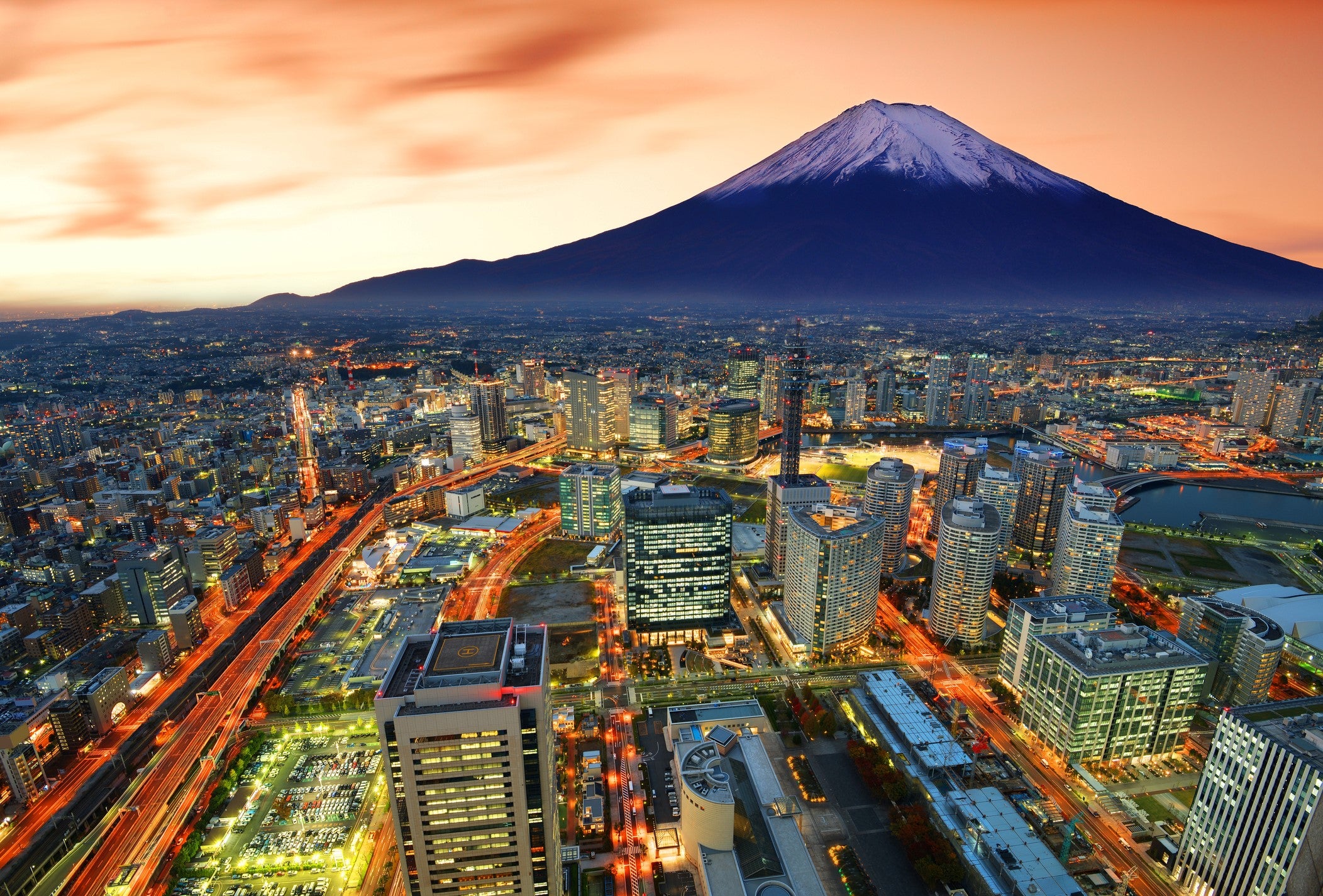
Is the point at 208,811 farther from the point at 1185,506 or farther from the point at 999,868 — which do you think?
the point at 1185,506

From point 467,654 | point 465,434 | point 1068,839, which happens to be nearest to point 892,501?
point 1068,839

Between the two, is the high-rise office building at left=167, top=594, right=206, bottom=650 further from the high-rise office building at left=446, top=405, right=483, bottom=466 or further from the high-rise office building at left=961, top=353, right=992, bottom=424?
the high-rise office building at left=961, top=353, right=992, bottom=424

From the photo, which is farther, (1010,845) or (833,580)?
(833,580)

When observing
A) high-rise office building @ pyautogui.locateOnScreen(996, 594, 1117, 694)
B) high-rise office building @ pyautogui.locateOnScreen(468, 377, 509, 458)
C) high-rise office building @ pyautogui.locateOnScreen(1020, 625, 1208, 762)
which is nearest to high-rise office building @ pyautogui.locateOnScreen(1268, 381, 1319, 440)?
high-rise office building @ pyautogui.locateOnScreen(996, 594, 1117, 694)

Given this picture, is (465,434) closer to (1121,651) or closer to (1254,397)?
(1121,651)

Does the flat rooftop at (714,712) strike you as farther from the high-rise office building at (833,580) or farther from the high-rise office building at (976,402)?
the high-rise office building at (976,402)
